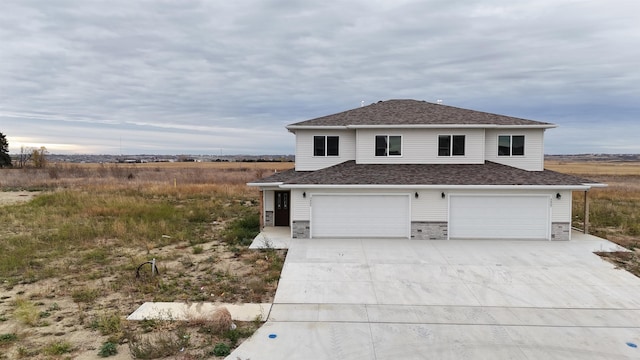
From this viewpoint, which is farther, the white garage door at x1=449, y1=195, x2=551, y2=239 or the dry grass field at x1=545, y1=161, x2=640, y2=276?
the white garage door at x1=449, y1=195, x2=551, y2=239

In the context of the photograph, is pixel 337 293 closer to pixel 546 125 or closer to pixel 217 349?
pixel 217 349

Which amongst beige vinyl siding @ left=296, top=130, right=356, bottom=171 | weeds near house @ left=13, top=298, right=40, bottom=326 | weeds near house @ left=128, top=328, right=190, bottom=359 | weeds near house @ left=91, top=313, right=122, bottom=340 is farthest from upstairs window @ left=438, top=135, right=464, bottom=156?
weeds near house @ left=13, top=298, right=40, bottom=326

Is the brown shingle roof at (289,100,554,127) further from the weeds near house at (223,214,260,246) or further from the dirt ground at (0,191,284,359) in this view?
the dirt ground at (0,191,284,359)

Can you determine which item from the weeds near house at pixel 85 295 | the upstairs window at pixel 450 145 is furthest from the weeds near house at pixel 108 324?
the upstairs window at pixel 450 145

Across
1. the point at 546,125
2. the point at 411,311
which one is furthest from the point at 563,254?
the point at 411,311

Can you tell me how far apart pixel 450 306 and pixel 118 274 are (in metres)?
9.15

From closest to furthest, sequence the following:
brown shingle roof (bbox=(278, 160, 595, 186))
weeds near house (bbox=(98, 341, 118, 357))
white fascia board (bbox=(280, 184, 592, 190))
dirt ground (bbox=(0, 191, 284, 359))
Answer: weeds near house (bbox=(98, 341, 118, 357)), dirt ground (bbox=(0, 191, 284, 359)), white fascia board (bbox=(280, 184, 592, 190)), brown shingle roof (bbox=(278, 160, 595, 186))

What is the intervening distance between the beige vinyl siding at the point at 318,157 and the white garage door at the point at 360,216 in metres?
3.07

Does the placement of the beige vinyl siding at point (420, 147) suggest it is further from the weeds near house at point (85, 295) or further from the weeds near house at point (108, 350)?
the weeds near house at point (108, 350)

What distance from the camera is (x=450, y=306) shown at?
843cm

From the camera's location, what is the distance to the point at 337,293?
916cm

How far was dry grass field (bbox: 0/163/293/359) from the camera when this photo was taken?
6848mm

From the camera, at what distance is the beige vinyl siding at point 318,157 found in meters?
17.5

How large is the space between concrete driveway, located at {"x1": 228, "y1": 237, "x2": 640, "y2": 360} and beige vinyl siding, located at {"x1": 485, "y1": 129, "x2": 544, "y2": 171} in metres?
4.88
